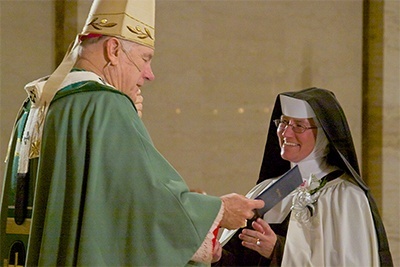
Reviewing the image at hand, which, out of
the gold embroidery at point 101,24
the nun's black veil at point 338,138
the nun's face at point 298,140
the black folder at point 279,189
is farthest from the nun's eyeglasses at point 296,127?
the gold embroidery at point 101,24

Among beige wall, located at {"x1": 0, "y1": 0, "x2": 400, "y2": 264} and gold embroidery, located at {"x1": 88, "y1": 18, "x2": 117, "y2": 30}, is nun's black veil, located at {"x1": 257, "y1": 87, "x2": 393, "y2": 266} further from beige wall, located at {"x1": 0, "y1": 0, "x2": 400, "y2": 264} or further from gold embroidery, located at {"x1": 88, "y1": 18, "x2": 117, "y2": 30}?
beige wall, located at {"x1": 0, "y1": 0, "x2": 400, "y2": 264}

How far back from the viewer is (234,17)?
6.93m

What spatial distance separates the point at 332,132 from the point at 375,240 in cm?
66

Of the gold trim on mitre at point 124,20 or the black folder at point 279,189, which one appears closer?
the gold trim on mitre at point 124,20

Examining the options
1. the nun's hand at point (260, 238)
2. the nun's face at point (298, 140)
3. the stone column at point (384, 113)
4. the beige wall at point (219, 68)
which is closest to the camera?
the nun's hand at point (260, 238)

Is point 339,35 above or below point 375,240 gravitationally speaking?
above

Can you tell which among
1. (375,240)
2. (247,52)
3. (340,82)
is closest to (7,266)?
(375,240)

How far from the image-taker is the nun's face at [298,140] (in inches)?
188

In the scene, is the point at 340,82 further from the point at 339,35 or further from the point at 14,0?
the point at 14,0

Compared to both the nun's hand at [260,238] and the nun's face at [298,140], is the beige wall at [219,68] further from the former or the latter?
the nun's hand at [260,238]

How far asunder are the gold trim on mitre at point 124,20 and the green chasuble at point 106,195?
1.15 ft

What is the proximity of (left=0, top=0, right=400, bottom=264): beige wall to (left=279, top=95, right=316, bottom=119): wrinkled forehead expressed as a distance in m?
1.93

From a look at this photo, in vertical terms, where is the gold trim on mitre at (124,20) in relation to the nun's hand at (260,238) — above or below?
above

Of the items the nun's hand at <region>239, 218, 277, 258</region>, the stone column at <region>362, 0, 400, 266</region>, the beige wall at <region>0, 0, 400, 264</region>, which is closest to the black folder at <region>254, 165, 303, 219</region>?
the nun's hand at <region>239, 218, 277, 258</region>
